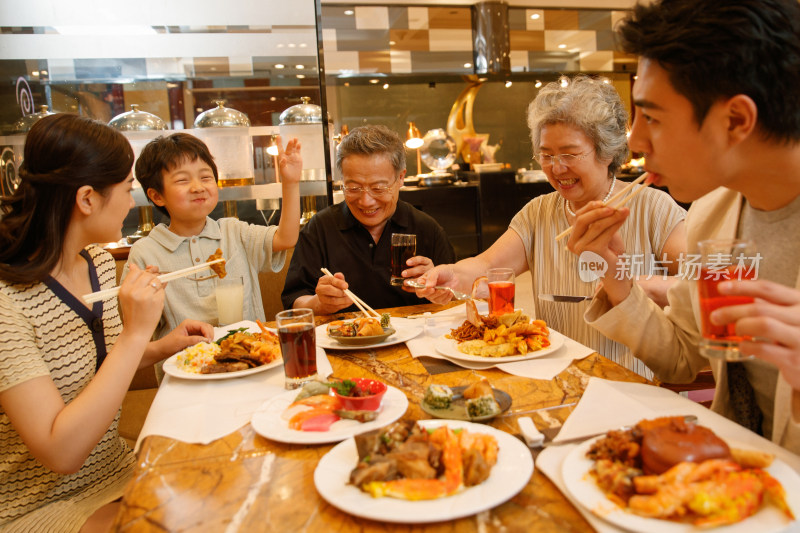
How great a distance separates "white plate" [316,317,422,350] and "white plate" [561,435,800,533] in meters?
0.86

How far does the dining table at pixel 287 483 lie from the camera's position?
83cm

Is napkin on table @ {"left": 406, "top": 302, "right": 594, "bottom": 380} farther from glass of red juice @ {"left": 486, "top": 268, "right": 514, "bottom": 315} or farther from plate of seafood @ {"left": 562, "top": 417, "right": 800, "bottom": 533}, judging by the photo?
plate of seafood @ {"left": 562, "top": 417, "right": 800, "bottom": 533}

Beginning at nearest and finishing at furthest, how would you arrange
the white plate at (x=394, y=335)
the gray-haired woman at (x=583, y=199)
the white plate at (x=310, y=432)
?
the white plate at (x=310, y=432) < the white plate at (x=394, y=335) < the gray-haired woman at (x=583, y=199)

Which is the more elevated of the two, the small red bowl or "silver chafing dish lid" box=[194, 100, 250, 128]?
"silver chafing dish lid" box=[194, 100, 250, 128]

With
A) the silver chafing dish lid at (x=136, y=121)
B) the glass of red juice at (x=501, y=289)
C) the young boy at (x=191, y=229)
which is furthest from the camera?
the silver chafing dish lid at (x=136, y=121)

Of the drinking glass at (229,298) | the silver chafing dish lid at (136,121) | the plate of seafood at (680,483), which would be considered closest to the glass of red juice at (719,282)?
the plate of seafood at (680,483)

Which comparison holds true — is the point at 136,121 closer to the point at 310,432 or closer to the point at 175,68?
the point at 175,68

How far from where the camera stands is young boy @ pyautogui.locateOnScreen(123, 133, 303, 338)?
2.31 m

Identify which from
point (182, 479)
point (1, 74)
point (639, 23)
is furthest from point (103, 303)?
point (1, 74)

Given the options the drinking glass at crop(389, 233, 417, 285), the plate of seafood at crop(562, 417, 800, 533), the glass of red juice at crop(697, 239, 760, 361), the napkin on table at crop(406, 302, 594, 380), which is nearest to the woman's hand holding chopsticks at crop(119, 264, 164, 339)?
the napkin on table at crop(406, 302, 594, 380)

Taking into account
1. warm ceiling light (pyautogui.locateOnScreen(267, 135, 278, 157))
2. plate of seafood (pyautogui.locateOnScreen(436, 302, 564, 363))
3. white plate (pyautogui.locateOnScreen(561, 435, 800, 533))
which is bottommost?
white plate (pyautogui.locateOnScreen(561, 435, 800, 533))

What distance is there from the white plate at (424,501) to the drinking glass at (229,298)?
115 cm

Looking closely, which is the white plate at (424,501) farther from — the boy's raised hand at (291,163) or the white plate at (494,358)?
the boy's raised hand at (291,163)

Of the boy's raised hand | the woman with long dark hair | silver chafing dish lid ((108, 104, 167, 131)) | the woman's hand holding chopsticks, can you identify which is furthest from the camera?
silver chafing dish lid ((108, 104, 167, 131))
